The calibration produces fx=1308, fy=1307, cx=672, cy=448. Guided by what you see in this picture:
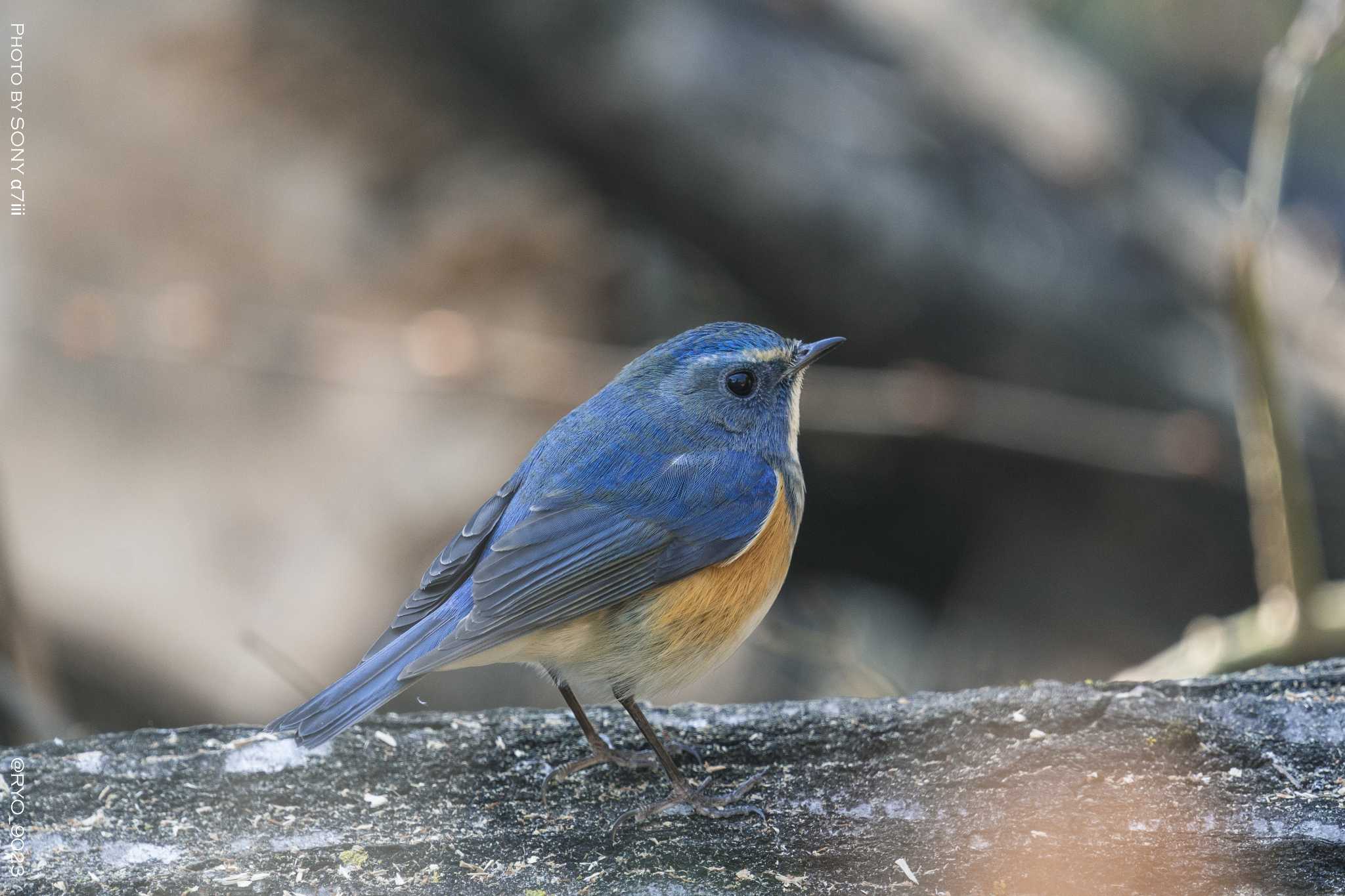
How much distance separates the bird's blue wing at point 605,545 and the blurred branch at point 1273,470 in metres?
1.83

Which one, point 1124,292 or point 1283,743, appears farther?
point 1124,292

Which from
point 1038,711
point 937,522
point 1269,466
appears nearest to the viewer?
point 1038,711

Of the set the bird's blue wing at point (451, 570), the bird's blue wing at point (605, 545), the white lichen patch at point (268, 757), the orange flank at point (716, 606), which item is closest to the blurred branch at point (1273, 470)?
the orange flank at point (716, 606)

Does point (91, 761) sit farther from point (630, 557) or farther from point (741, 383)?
point (741, 383)

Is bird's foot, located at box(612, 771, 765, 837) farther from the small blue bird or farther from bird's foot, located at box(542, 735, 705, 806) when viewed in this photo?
bird's foot, located at box(542, 735, 705, 806)

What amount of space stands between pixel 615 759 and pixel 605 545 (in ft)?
1.77

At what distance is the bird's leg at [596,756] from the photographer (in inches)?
120

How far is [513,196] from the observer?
5875 millimetres

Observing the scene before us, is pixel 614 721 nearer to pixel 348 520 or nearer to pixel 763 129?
pixel 348 520

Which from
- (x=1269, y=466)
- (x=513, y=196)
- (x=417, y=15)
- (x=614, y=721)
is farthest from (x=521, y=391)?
(x=1269, y=466)

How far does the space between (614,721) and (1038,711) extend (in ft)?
3.61

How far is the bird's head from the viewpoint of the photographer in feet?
10.8

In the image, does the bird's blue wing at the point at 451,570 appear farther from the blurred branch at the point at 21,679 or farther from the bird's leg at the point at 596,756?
the blurred branch at the point at 21,679

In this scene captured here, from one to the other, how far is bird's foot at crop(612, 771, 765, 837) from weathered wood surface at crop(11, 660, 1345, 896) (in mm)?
26
